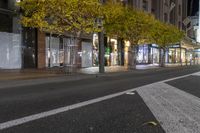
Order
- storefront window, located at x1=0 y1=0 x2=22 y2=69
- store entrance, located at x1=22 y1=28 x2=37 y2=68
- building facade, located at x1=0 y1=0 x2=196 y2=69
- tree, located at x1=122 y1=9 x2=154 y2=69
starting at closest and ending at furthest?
storefront window, located at x1=0 y1=0 x2=22 y2=69
building facade, located at x1=0 y1=0 x2=196 y2=69
store entrance, located at x1=22 y1=28 x2=37 y2=68
tree, located at x1=122 y1=9 x2=154 y2=69

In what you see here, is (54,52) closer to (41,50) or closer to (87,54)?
(41,50)

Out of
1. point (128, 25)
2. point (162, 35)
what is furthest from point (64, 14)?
point (162, 35)

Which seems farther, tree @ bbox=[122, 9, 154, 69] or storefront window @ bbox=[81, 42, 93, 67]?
storefront window @ bbox=[81, 42, 93, 67]

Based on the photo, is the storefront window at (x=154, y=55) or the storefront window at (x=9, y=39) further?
the storefront window at (x=154, y=55)

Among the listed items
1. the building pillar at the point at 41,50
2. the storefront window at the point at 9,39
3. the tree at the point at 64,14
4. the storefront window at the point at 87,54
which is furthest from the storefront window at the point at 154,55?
the tree at the point at 64,14

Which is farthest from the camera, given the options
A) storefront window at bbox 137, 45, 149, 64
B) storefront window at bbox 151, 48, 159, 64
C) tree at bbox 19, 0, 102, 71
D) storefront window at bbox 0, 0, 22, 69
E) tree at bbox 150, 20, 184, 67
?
storefront window at bbox 151, 48, 159, 64

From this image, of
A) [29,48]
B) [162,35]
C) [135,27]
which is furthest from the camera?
[162,35]

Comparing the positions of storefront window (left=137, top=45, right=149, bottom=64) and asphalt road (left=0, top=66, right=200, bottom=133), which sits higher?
storefront window (left=137, top=45, right=149, bottom=64)

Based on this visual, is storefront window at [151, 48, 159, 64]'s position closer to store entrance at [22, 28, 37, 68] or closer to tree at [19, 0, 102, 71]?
store entrance at [22, 28, 37, 68]

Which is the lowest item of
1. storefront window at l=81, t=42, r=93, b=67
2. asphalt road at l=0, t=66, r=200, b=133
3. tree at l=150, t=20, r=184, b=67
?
asphalt road at l=0, t=66, r=200, b=133

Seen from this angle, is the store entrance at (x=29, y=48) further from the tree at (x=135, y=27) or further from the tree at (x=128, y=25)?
the tree at (x=135, y=27)

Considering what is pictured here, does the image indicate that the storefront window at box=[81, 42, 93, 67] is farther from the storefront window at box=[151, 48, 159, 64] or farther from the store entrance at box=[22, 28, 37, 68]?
the storefront window at box=[151, 48, 159, 64]

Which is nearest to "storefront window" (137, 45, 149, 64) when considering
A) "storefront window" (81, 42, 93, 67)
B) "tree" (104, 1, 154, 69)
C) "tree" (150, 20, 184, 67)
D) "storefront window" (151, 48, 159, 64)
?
"storefront window" (151, 48, 159, 64)

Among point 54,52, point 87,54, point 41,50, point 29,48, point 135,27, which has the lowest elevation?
point 87,54
